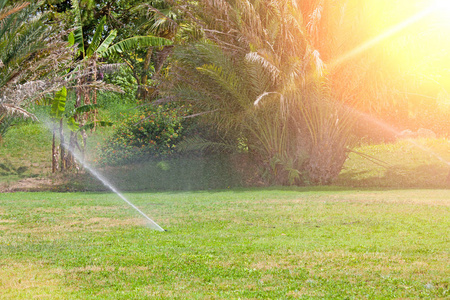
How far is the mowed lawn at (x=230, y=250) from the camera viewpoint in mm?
5520

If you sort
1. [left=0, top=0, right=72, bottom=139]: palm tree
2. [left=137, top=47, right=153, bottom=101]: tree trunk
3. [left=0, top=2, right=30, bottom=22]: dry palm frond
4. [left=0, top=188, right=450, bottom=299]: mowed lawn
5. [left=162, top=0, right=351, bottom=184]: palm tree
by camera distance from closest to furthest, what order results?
[left=0, top=188, right=450, bottom=299]: mowed lawn < [left=0, top=2, right=30, bottom=22]: dry palm frond < [left=0, top=0, right=72, bottom=139]: palm tree < [left=162, top=0, right=351, bottom=184]: palm tree < [left=137, top=47, right=153, bottom=101]: tree trunk

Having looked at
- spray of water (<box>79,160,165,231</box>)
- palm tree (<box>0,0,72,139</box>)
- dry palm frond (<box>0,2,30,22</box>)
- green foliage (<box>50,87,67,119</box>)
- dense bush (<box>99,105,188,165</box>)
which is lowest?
spray of water (<box>79,160,165,231</box>)

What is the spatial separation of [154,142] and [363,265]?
1409cm

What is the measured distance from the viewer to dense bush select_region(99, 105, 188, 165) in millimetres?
19531

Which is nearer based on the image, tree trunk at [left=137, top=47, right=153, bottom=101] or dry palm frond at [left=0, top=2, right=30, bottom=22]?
dry palm frond at [left=0, top=2, right=30, bottom=22]

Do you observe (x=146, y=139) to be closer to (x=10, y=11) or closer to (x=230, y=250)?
(x=10, y=11)

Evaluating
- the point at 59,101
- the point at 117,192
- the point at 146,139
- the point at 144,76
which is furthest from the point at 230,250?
the point at 144,76

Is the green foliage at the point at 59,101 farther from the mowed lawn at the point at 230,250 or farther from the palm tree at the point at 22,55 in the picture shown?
the mowed lawn at the point at 230,250

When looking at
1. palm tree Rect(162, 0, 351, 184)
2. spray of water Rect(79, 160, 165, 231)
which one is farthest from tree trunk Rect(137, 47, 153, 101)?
palm tree Rect(162, 0, 351, 184)

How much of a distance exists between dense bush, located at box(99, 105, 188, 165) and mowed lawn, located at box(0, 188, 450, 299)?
663 centimetres

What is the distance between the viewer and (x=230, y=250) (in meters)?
7.33

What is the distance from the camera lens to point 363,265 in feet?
21.1

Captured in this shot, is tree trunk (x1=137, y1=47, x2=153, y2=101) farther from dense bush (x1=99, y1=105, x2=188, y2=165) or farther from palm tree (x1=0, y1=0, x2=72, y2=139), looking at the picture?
palm tree (x1=0, y1=0, x2=72, y2=139)

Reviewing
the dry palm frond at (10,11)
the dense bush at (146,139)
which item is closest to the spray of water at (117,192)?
the dense bush at (146,139)
